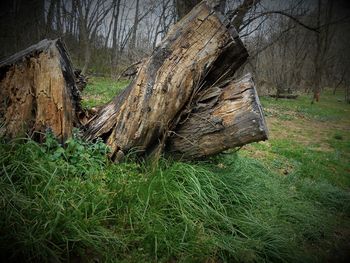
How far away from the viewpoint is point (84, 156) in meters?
3.30

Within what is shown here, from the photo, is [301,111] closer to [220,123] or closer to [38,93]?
[220,123]

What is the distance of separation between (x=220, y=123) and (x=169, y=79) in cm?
81

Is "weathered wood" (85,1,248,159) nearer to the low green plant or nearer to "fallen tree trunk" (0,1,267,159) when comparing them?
"fallen tree trunk" (0,1,267,159)

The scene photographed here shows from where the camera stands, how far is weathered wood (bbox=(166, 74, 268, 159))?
337 cm

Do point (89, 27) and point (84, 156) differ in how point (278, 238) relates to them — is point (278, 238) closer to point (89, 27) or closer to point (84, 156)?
point (84, 156)

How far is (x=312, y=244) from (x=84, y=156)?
2750 mm

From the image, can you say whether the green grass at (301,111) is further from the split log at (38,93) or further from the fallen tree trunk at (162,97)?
the split log at (38,93)

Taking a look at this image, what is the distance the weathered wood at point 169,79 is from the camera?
11.8 feet

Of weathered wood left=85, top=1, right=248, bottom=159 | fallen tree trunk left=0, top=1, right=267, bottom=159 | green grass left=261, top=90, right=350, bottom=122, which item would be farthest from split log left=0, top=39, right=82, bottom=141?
green grass left=261, top=90, right=350, bottom=122

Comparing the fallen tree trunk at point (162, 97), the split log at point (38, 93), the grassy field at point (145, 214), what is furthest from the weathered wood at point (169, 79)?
the split log at point (38, 93)

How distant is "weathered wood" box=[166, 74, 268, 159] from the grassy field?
0.89 feet

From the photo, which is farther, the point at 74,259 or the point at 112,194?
the point at 112,194

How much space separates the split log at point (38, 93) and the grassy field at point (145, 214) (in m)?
0.29

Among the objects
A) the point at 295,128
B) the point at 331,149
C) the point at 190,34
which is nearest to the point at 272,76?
the point at 295,128
